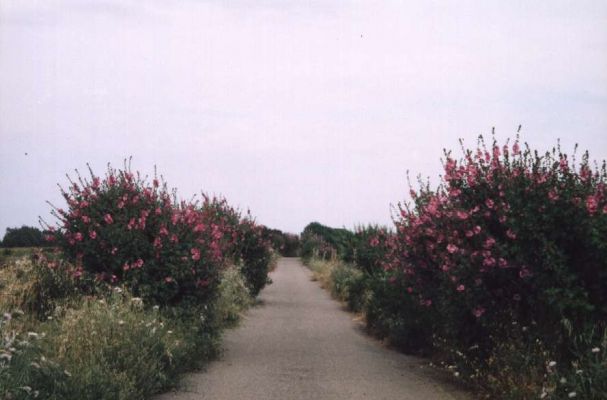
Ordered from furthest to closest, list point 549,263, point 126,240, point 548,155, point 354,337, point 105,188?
point 354,337, point 105,188, point 126,240, point 548,155, point 549,263

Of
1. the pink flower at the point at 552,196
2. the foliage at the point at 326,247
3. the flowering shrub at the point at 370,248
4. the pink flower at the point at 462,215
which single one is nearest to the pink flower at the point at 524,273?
the pink flower at the point at 552,196

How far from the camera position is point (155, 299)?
437 inches

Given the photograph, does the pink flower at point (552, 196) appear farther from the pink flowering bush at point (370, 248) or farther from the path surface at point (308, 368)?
the pink flowering bush at point (370, 248)

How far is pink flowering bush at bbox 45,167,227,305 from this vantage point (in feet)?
36.4

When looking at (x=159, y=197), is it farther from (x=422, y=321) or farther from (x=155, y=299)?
(x=422, y=321)

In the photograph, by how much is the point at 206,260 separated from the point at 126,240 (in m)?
1.31

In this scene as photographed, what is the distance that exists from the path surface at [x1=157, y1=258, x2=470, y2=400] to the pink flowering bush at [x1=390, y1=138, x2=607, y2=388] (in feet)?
3.51

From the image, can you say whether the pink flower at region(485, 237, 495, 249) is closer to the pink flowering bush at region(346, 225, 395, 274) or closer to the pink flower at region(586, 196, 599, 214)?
the pink flower at region(586, 196, 599, 214)

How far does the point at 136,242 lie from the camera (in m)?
11.2

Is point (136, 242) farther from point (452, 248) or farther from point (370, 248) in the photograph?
point (370, 248)

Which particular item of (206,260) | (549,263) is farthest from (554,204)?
(206,260)

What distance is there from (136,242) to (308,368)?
330 centimetres

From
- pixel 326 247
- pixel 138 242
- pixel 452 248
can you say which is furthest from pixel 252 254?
pixel 326 247

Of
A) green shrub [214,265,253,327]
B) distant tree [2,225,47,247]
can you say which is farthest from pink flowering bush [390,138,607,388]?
distant tree [2,225,47,247]
